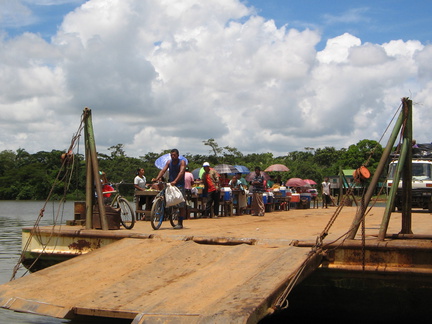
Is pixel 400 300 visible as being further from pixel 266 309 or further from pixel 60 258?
pixel 60 258

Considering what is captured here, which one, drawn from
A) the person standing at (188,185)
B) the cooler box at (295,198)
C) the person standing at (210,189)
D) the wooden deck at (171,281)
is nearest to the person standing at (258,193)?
the person standing at (210,189)

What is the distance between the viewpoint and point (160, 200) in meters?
10.1

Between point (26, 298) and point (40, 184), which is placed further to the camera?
point (40, 184)

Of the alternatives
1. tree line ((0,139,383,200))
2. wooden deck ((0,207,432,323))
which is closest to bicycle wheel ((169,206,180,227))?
wooden deck ((0,207,432,323))

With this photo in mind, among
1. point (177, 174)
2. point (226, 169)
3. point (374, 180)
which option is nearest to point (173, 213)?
point (177, 174)

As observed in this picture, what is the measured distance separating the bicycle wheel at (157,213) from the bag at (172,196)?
6.2 inches

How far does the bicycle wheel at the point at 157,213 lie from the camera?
9680mm

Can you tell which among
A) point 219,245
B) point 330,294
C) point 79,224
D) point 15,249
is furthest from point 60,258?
point 15,249

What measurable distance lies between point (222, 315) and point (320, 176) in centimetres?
7300

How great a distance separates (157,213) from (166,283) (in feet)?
13.3

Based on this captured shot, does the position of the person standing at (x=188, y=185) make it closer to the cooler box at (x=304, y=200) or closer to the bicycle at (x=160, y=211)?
the bicycle at (x=160, y=211)

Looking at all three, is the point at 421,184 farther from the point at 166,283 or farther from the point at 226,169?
the point at 166,283

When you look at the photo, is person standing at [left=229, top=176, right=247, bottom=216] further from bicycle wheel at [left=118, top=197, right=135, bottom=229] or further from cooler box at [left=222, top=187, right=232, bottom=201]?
bicycle wheel at [left=118, top=197, right=135, bottom=229]

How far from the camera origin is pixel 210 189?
Result: 14336 millimetres
